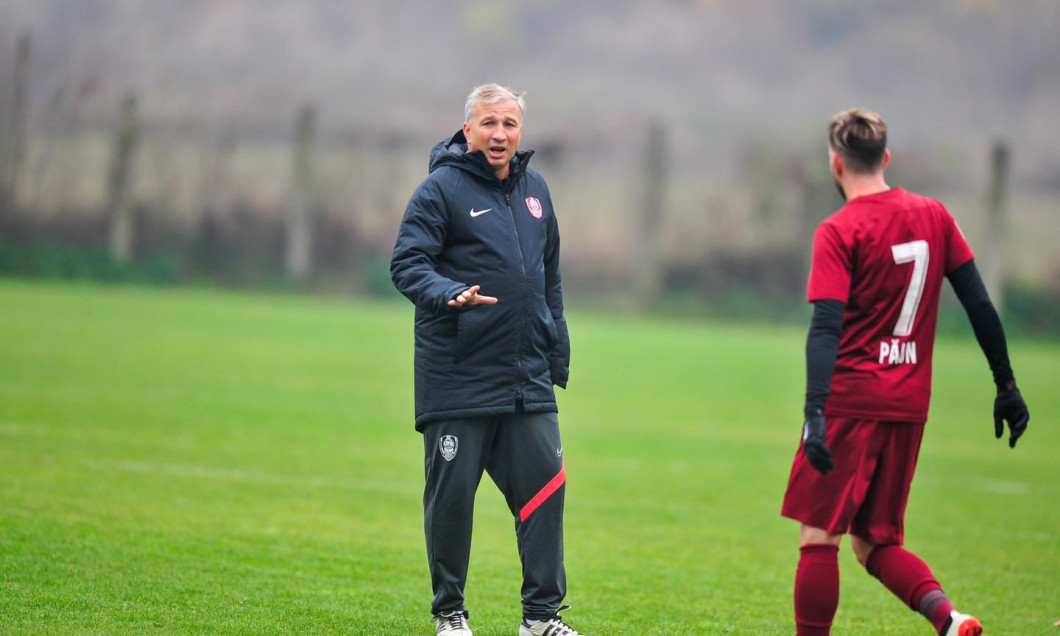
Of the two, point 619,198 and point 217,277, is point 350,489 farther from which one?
point 619,198

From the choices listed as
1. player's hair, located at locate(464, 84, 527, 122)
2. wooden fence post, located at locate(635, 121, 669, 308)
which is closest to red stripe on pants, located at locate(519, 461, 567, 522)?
player's hair, located at locate(464, 84, 527, 122)

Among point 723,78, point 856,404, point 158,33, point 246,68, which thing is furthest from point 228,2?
point 856,404

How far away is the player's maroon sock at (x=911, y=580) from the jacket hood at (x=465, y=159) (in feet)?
6.47

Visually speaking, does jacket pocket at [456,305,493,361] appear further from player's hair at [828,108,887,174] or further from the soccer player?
player's hair at [828,108,887,174]

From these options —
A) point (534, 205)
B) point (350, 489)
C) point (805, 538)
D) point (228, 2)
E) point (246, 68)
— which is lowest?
point (350, 489)

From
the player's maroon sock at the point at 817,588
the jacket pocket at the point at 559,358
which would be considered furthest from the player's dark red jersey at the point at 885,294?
the jacket pocket at the point at 559,358

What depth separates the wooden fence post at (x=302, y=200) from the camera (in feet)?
131

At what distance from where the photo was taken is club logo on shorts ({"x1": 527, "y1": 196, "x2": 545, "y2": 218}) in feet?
16.5

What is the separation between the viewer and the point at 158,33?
209 feet

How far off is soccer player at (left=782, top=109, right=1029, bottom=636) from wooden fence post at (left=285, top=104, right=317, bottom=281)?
116ft

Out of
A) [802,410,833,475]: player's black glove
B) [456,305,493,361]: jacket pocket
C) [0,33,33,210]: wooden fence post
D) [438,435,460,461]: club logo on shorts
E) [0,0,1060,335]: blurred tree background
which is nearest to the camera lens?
[802,410,833,475]: player's black glove

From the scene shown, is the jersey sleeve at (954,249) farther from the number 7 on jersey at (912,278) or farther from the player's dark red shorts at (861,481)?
the player's dark red shorts at (861,481)

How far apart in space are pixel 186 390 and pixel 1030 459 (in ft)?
28.6

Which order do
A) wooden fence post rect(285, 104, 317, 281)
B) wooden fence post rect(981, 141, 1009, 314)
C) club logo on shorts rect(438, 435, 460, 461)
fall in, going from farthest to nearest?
wooden fence post rect(981, 141, 1009, 314) → wooden fence post rect(285, 104, 317, 281) → club logo on shorts rect(438, 435, 460, 461)
